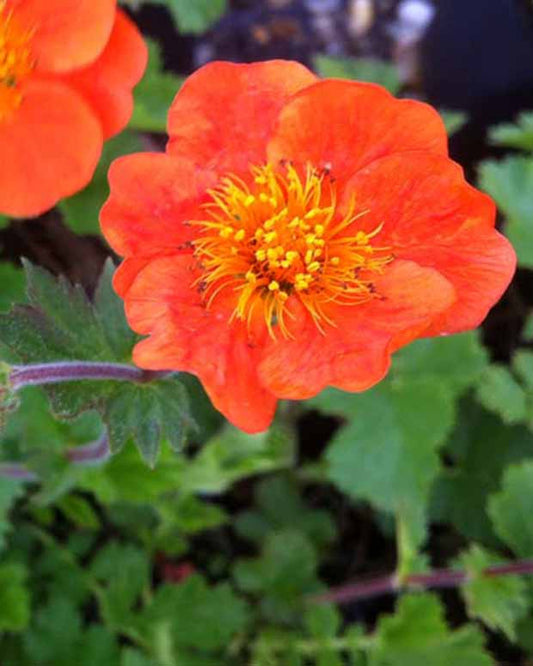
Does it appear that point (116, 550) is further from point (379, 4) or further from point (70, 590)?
point (379, 4)

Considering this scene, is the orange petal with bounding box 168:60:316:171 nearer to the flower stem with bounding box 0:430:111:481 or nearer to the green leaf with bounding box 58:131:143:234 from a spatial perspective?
the flower stem with bounding box 0:430:111:481

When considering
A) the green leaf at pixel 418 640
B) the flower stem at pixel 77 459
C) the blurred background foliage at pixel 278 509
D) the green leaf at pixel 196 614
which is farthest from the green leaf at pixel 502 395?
the flower stem at pixel 77 459

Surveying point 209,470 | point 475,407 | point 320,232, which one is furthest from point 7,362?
point 475,407

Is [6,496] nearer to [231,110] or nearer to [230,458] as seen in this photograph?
[230,458]

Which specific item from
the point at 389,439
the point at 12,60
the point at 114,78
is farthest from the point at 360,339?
the point at 389,439

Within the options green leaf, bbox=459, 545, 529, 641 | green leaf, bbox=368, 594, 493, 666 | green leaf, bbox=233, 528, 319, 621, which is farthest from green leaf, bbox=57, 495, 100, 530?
green leaf, bbox=459, 545, 529, 641

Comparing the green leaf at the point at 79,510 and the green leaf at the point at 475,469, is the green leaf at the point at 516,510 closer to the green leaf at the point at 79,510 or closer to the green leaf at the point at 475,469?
the green leaf at the point at 475,469
